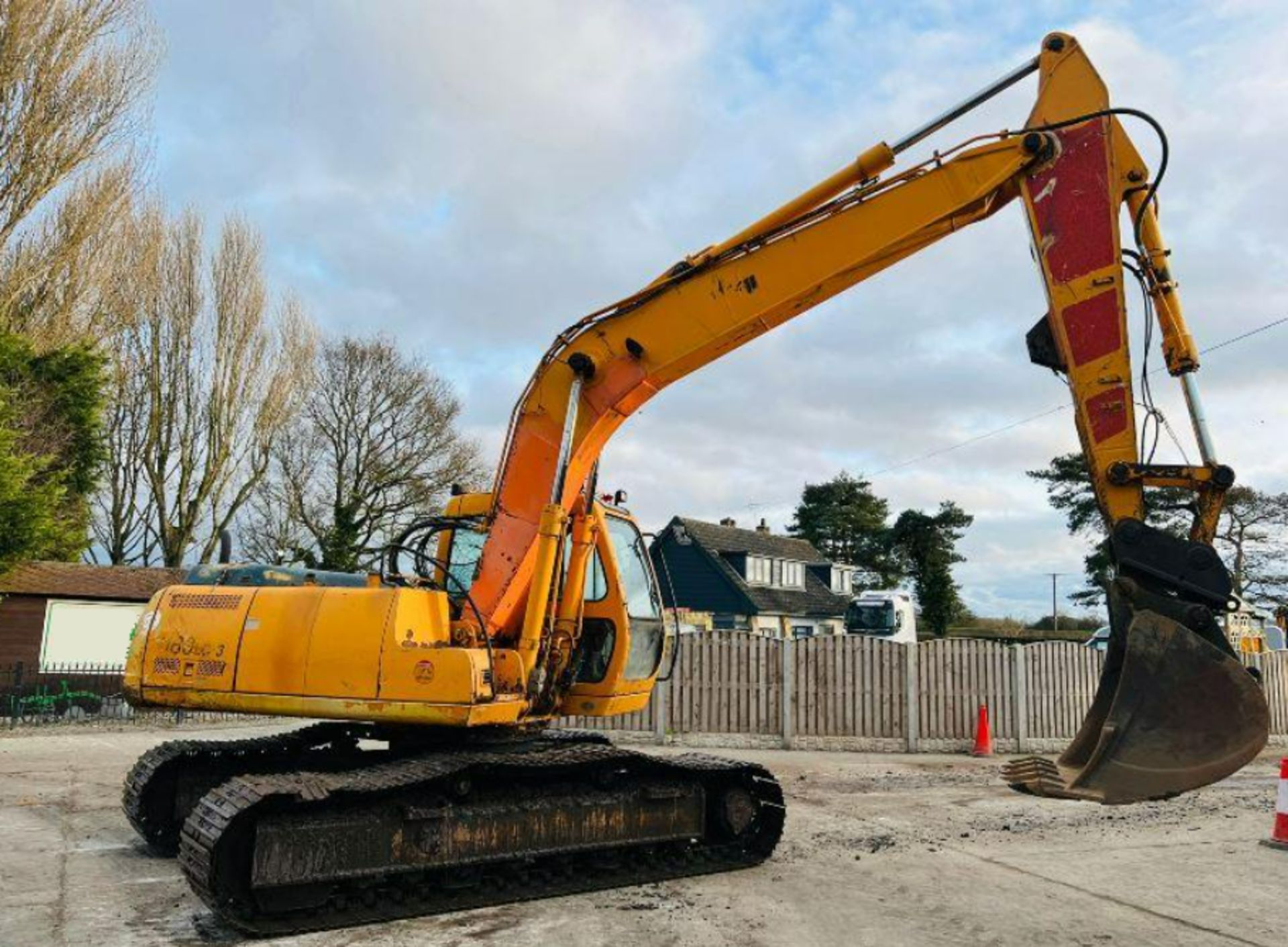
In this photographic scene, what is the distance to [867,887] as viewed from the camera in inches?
267

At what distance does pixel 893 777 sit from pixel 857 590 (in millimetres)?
42083

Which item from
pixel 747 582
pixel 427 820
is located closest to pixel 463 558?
pixel 427 820

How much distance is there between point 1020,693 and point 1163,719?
456 inches

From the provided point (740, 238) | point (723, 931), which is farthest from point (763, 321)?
point (723, 931)

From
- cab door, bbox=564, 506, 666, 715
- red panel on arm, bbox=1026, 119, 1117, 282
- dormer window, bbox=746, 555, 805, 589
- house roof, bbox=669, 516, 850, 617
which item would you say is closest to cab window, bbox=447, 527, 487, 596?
cab door, bbox=564, 506, 666, 715

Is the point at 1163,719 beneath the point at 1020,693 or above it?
above

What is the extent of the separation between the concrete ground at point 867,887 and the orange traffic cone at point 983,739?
4445 millimetres

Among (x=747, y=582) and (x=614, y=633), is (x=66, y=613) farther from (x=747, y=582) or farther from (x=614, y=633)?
(x=747, y=582)

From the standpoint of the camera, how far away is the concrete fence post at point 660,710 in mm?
15484

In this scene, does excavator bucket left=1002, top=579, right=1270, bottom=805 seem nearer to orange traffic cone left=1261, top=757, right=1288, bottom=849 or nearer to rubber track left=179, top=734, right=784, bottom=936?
rubber track left=179, top=734, right=784, bottom=936

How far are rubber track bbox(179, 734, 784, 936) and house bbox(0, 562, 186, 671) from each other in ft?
59.4

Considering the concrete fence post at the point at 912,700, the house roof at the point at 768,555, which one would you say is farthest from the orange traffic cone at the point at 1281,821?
the house roof at the point at 768,555

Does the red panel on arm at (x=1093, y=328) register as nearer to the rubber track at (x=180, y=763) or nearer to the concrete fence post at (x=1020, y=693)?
the rubber track at (x=180, y=763)

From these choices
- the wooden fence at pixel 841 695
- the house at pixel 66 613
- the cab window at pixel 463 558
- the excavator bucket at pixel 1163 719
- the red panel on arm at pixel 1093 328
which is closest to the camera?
the excavator bucket at pixel 1163 719
